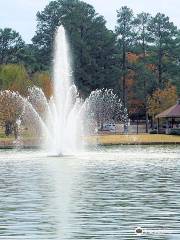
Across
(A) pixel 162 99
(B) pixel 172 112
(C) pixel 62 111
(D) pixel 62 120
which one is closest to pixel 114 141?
(C) pixel 62 111

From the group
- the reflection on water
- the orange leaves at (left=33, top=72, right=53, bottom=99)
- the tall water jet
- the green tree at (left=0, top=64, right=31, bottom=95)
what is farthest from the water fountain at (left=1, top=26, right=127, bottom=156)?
the reflection on water

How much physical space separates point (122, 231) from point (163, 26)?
303 ft

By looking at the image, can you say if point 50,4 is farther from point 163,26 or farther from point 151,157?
point 151,157

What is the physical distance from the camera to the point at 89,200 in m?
26.2

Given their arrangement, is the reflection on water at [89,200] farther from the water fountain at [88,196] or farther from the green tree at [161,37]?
the green tree at [161,37]

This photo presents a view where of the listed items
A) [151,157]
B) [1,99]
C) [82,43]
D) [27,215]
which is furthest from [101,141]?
[27,215]

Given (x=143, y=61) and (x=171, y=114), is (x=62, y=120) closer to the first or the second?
(x=171, y=114)

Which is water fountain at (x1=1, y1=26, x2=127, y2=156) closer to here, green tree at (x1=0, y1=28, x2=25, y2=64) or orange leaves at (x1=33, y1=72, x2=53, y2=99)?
orange leaves at (x1=33, y1=72, x2=53, y2=99)

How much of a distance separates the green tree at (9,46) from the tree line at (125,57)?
18.5 feet

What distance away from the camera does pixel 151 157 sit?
167 feet

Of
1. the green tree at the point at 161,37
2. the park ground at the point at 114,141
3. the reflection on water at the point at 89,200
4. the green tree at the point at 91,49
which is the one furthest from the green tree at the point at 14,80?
the reflection on water at the point at 89,200

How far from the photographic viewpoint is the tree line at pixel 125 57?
105375 mm

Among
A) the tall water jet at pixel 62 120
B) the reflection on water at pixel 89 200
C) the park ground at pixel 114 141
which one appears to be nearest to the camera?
the reflection on water at pixel 89 200

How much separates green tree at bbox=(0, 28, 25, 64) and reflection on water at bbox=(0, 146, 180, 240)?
82927 mm
